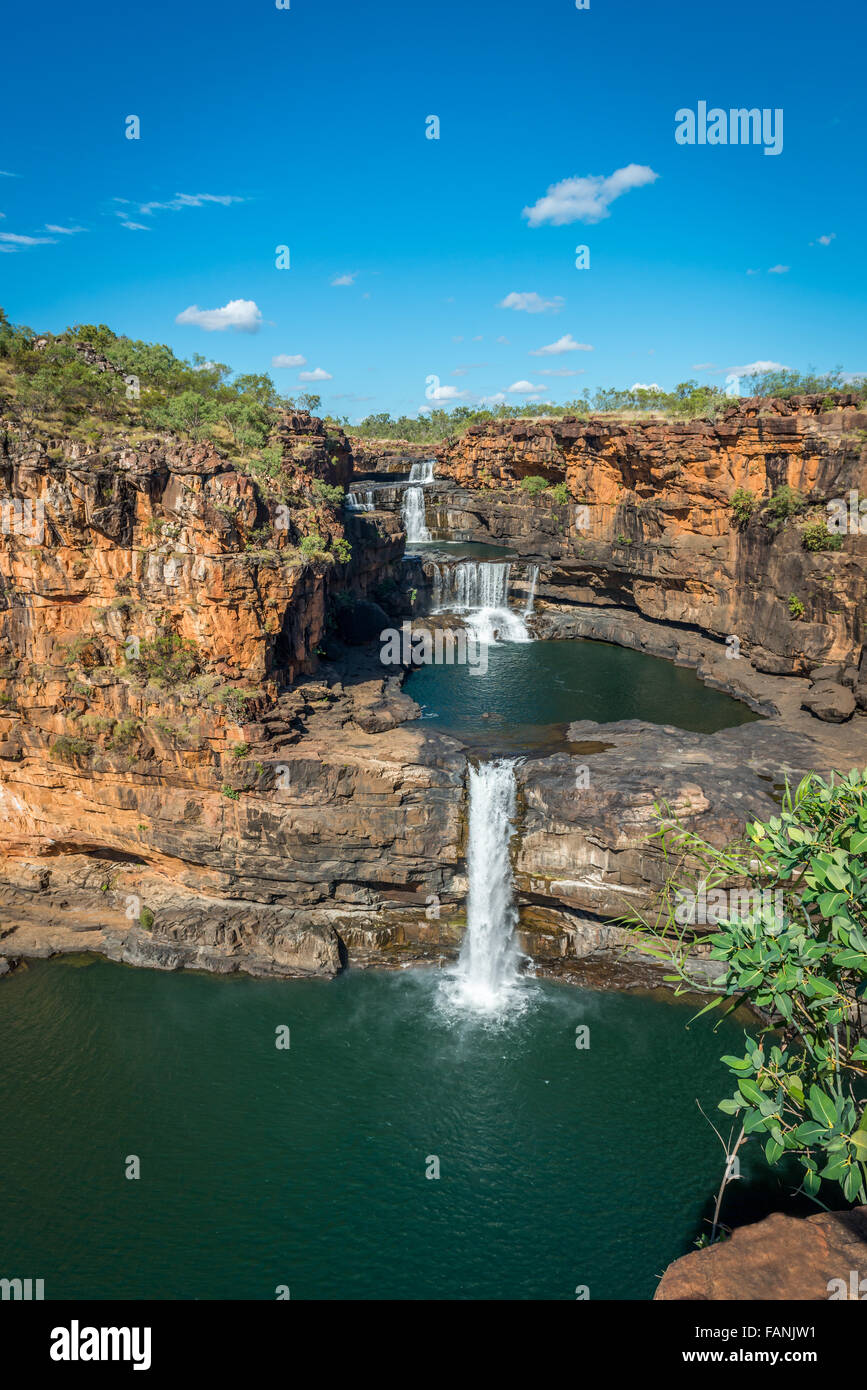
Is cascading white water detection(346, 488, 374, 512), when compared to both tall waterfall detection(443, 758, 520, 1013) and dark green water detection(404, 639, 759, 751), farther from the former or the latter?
tall waterfall detection(443, 758, 520, 1013)

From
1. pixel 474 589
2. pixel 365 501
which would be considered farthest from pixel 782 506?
pixel 365 501

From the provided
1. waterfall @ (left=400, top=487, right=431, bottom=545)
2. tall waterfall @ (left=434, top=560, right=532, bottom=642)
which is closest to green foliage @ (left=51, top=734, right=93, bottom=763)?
tall waterfall @ (left=434, top=560, right=532, bottom=642)

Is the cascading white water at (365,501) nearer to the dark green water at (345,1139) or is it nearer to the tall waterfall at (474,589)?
the tall waterfall at (474,589)

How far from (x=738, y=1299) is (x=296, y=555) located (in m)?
21.0

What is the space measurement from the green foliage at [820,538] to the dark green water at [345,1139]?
2089 cm

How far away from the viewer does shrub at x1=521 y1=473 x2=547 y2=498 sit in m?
48.1

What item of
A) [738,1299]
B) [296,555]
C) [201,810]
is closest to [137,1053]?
[201,810]

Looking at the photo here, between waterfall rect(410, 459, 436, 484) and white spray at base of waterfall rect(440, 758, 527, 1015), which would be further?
waterfall rect(410, 459, 436, 484)

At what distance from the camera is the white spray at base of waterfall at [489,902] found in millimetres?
21078

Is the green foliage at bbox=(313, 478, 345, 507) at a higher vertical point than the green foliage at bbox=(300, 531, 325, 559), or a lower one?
higher

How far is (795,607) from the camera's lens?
3266cm

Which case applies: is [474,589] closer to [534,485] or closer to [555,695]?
[534,485]

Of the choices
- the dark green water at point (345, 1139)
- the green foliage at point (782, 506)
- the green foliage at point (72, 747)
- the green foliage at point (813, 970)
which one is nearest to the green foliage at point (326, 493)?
the green foliage at point (72, 747)

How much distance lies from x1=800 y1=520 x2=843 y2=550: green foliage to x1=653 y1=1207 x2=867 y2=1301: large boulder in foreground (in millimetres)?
29468
